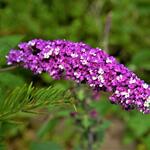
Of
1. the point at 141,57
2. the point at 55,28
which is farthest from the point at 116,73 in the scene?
the point at 55,28

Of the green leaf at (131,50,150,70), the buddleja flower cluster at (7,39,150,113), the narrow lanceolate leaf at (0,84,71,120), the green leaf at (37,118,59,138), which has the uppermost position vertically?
the green leaf at (131,50,150,70)

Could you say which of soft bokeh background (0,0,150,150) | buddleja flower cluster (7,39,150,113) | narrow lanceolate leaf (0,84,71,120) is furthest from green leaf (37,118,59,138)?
soft bokeh background (0,0,150,150)

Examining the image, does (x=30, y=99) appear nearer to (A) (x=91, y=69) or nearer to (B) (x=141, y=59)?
(A) (x=91, y=69)

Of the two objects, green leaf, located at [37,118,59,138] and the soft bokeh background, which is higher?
the soft bokeh background

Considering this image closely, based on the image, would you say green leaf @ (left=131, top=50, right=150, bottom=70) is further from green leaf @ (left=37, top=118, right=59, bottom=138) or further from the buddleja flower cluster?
the buddleja flower cluster

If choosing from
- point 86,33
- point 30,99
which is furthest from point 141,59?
point 30,99

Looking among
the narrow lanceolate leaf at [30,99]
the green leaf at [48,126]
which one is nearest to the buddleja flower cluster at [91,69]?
the narrow lanceolate leaf at [30,99]

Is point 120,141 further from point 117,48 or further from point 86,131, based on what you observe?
point 86,131
